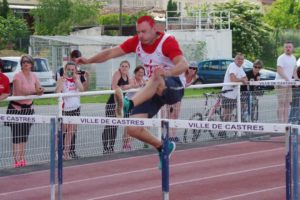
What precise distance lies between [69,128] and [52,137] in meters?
4.22

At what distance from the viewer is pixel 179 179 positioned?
479 inches

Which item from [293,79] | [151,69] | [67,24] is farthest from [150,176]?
[67,24]

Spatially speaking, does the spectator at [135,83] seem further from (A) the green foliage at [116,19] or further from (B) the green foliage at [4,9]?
(A) the green foliage at [116,19]

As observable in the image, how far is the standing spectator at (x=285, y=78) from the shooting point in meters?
17.0

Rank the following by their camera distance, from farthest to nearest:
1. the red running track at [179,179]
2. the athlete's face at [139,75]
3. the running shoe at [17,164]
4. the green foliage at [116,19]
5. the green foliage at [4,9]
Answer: the green foliage at [116,19]
the green foliage at [4,9]
the athlete's face at [139,75]
the running shoe at [17,164]
the red running track at [179,179]

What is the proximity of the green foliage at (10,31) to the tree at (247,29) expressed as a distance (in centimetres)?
1422

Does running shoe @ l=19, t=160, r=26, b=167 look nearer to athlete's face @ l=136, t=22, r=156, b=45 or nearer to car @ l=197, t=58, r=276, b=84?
athlete's face @ l=136, t=22, r=156, b=45

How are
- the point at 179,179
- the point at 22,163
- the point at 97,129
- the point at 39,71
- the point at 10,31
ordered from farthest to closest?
the point at 10,31 < the point at 39,71 < the point at 97,129 < the point at 22,163 < the point at 179,179

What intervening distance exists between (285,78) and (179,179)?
6.12 m

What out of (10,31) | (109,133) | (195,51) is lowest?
(109,133)

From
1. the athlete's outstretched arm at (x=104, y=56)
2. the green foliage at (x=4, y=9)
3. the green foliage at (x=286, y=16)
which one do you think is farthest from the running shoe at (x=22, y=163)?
the green foliage at (x=286, y=16)

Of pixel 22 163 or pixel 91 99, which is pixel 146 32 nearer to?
pixel 22 163

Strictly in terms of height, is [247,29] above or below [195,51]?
above

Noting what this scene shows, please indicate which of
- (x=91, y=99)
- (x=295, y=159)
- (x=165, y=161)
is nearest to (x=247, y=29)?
(x=91, y=99)
